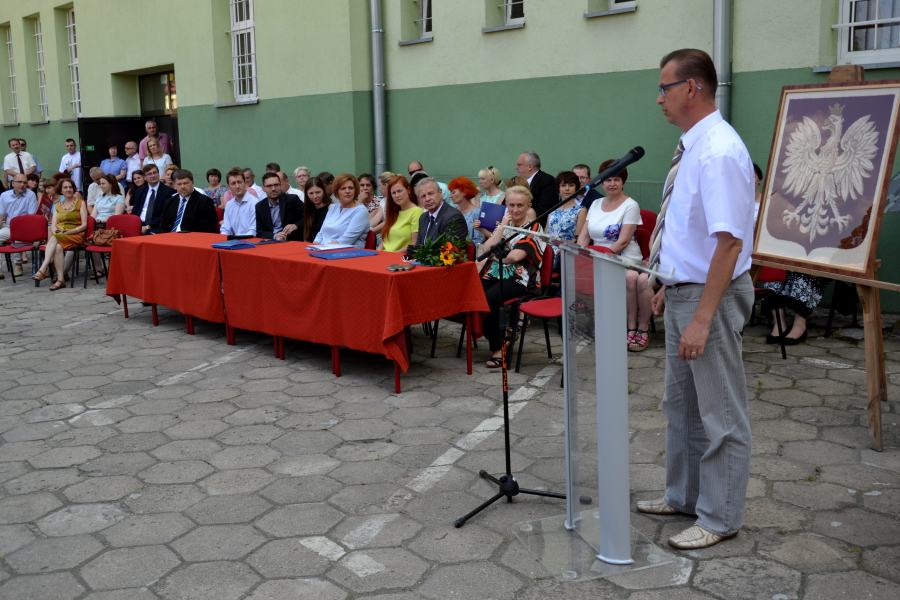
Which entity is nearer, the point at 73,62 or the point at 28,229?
the point at 28,229

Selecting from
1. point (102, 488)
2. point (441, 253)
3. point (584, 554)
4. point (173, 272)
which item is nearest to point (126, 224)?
point (173, 272)

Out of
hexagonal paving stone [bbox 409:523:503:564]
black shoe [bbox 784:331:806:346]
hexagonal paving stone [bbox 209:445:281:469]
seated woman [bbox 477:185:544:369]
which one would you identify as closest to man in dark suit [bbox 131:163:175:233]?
seated woman [bbox 477:185:544:369]

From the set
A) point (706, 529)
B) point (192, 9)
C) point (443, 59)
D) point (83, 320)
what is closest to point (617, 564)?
point (706, 529)

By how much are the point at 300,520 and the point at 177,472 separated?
1047mm

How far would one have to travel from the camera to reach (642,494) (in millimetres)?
4383

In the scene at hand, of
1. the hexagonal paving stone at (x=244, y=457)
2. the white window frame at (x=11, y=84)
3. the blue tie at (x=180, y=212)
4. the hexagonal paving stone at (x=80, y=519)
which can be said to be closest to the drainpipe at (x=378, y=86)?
the blue tie at (x=180, y=212)

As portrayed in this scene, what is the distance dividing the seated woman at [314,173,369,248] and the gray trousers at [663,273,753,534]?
5.11 meters

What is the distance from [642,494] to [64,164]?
692 inches

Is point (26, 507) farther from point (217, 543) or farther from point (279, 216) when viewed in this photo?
point (279, 216)

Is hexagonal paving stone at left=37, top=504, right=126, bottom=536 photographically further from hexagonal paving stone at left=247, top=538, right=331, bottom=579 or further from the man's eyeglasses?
the man's eyeglasses

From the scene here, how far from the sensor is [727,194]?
3.32 meters

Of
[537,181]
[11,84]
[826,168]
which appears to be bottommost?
[537,181]

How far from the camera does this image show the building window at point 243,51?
50.0 feet

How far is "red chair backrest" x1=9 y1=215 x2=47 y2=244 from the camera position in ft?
40.4
